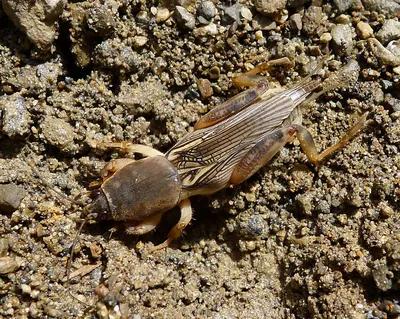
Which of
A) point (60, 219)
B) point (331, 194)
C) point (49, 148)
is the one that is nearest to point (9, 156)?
point (49, 148)

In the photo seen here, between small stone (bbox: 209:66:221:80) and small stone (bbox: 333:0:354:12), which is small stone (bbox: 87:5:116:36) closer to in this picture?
small stone (bbox: 209:66:221:80)

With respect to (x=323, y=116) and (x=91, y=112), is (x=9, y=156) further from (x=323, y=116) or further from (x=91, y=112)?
(x=323, y=116)

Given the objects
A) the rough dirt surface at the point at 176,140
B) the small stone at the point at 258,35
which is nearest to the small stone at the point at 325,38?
the rough dirt surface at the point at 176,140

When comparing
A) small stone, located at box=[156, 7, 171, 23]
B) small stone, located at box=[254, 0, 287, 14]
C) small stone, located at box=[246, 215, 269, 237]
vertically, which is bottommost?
small stone, located at box=[246, 215, 269, 237]

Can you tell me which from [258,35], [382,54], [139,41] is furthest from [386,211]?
[139,41]

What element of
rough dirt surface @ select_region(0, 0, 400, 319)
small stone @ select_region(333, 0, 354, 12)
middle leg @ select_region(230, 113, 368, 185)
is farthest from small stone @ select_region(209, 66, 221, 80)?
small stone @ select_region(333, 0, 354, 12)

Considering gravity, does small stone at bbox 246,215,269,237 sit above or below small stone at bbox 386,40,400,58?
below

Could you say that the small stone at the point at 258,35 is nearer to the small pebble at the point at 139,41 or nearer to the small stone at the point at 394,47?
the small pebble at the point at 139,41
